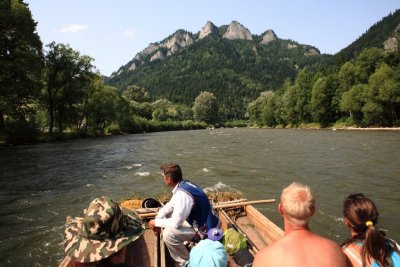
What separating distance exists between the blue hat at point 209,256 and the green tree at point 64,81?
53.0 m

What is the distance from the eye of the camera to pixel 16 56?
3656 cm

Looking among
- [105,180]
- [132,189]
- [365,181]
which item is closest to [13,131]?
[105,180]

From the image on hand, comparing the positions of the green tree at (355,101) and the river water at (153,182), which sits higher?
the green tree at (355,101)

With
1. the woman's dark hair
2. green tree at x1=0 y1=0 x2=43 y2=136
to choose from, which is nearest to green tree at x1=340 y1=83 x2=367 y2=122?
green tree at x1=0 y1=0 x2=43 y2=136

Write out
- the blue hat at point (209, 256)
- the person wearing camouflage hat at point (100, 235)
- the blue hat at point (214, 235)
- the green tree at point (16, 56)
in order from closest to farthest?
the person wearing camouflage hat at point (100, 235)
the blue hat at point (209, 256)
the blue hat at point (214, 235)
the green tree at point (16, 56)

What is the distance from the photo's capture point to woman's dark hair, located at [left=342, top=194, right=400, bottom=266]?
3.78m

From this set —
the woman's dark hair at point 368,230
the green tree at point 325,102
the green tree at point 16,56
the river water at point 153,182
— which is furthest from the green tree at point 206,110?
the woman's dark hair at point 368,230

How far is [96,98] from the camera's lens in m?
63.0

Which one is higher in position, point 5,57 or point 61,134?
point 5,57

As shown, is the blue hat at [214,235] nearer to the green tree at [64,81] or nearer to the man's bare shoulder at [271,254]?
the man's bare shoulder at [271,254]

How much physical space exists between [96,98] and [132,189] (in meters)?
49.2

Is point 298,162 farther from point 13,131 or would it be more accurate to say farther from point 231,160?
point 13,131

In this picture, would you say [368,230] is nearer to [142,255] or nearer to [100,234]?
[100,234]

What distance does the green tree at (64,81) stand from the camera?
52031 mm
